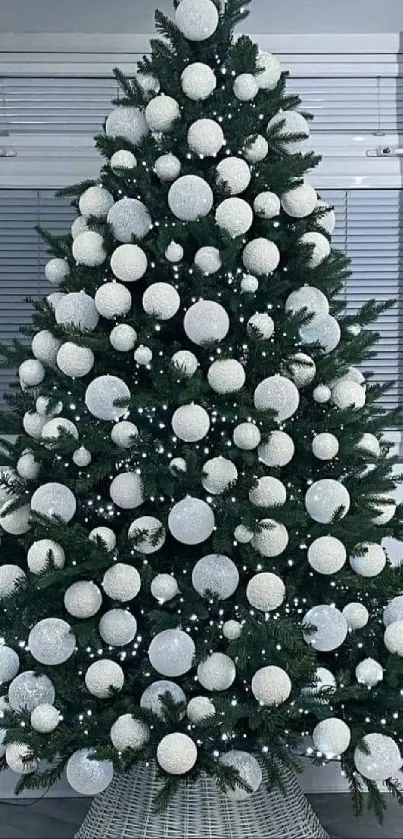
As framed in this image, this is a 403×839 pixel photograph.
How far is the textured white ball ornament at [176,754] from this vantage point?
1582mm

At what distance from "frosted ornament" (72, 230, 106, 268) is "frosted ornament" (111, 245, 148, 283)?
7 cm

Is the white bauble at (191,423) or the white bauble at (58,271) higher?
the white bauble at (58,271)

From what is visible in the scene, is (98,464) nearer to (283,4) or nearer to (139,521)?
(139,521)

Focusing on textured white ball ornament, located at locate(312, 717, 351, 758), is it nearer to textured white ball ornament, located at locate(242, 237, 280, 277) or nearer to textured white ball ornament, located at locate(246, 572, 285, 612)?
textured white ball ornament, located at locate(246, 572, 285, 612)

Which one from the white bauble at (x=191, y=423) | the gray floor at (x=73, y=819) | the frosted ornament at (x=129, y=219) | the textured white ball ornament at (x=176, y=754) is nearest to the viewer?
the textured white ball ornament at (x=176, y=754)

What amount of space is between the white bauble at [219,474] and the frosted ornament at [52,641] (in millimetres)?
391

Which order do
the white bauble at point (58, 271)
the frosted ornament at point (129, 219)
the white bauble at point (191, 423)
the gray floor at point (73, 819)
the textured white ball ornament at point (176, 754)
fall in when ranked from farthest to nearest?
the gray floor at point (73, 819)
the white bauble at point (58, 271)
the frosted ornament at point (129, 219)
the white bauble at point (191, 423)
the textured white ball ornament at point (176, 754)

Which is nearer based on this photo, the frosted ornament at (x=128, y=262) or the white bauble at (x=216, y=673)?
the white bauble at (x=216, y=673)

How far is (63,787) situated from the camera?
2607 millimetres

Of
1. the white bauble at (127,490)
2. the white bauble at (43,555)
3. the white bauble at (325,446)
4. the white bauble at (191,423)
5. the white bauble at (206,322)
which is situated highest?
the white bauble at (206,322)

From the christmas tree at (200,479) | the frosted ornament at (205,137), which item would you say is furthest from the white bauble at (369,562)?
the frosted ornament at (205,137)

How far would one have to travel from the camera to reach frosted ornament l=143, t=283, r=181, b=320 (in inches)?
68.4

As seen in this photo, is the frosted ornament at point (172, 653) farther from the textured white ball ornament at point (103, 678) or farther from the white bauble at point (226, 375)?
the white bauble at point (226, 375)

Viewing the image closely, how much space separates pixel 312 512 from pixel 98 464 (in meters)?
0.44
